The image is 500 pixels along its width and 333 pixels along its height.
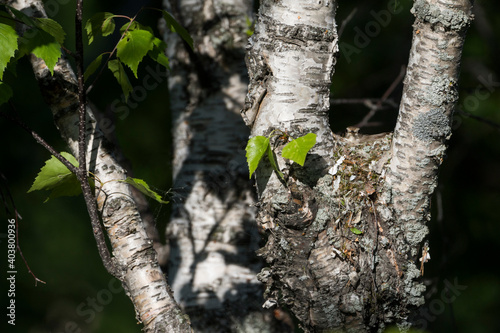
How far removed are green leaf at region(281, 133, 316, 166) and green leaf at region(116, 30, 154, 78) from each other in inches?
16.3

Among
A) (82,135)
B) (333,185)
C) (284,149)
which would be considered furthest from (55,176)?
(333,185)

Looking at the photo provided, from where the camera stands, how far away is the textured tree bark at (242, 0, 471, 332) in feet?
3.18

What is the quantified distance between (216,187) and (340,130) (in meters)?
1.46

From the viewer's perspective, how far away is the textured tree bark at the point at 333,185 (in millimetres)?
970

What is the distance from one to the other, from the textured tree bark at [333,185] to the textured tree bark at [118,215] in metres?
0.27

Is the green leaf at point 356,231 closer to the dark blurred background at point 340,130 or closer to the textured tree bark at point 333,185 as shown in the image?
the textured tree bark at point 333,185

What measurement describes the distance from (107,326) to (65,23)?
81.5 inches

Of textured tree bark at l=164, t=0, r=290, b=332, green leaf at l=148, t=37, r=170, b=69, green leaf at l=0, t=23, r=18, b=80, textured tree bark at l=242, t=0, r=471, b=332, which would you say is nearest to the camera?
green leaf at l=0, t=23, r=18, b=80

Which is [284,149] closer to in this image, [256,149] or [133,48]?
[256,149]

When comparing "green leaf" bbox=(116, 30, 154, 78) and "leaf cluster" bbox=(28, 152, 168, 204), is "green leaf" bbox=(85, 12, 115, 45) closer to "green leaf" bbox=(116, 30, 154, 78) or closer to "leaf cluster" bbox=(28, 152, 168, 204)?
"green leaf" bbox=(116, 30, 154, 78)

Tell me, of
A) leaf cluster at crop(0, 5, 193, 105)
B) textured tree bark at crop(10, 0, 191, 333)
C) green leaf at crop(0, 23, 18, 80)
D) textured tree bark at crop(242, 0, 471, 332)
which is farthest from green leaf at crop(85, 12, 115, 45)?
textured tree bark at crop(242, 0, 471, 332)

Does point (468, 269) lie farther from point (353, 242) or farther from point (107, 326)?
point (107, 326)

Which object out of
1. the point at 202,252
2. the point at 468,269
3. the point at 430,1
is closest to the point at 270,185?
the point at 430,1

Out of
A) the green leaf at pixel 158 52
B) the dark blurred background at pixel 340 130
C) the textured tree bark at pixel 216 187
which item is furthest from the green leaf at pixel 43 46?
the dark blurred background at pixel 340 130
